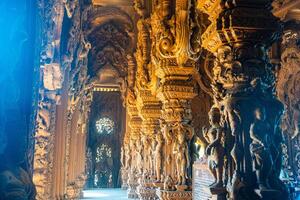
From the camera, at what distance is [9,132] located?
6.84 feet

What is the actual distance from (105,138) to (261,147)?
895 inches

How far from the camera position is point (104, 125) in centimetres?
2606

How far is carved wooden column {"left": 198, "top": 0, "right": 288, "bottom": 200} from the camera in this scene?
3498mm

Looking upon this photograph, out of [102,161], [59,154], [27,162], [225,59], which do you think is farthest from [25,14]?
[102,161]

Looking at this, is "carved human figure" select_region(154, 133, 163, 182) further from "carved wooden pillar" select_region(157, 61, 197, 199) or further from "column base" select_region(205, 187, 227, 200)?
"column base" select_region(205, 187, 227, 200)

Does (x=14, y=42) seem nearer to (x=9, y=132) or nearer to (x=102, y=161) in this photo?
(x=9, y=132)

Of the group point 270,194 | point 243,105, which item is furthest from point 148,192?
point 270,194

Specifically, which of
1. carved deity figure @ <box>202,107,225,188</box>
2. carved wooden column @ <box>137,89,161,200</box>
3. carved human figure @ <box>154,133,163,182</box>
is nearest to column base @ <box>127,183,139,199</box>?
carved wooden column @ <box>137,89,161,200</box>

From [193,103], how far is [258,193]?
34.0 ft

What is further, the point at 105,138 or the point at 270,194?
the point at 105,138

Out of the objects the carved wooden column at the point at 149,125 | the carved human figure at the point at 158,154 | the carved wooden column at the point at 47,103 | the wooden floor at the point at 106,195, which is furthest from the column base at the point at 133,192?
the carved wooden column at the point at 47,103

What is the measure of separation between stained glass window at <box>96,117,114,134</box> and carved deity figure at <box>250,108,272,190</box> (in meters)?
22.7

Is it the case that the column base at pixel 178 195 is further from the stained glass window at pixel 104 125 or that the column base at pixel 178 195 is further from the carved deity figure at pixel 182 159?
the stained glass window at pixel 104 125

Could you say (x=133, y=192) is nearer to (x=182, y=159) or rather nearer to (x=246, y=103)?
(x=182, y=159)
